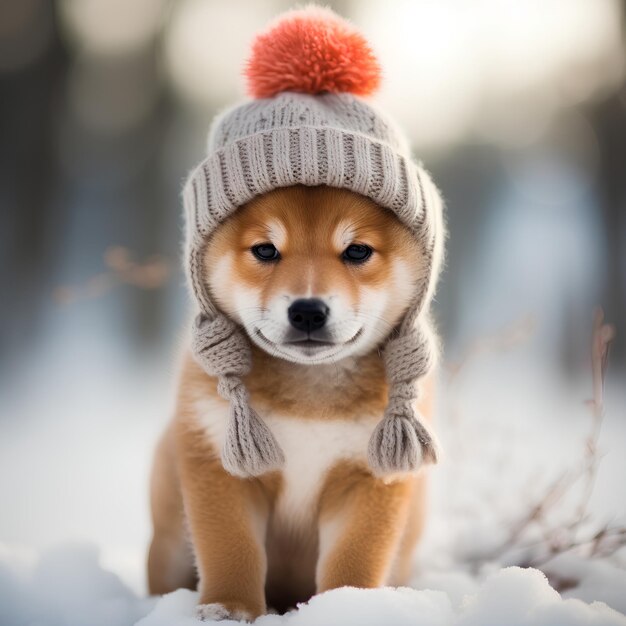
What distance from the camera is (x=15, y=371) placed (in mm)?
5031

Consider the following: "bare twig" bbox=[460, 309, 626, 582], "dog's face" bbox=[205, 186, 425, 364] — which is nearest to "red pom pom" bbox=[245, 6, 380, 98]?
"dog's face" bbox=[205, 186, 425, 364]

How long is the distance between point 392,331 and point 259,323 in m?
0.38

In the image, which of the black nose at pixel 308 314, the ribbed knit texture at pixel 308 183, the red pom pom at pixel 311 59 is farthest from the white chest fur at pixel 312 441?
the red pom pom at pixel 311 59

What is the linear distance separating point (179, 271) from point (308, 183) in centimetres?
232

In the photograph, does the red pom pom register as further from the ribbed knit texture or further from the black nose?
the black nose

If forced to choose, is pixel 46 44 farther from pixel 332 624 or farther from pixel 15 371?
pixel 332 624

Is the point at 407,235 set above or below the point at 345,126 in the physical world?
below

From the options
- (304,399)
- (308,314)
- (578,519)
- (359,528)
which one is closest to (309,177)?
(308,314)

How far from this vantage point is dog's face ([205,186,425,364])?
177 centimetres

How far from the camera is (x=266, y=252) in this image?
191 cm

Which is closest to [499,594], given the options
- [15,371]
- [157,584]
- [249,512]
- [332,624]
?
Result: [332,624]

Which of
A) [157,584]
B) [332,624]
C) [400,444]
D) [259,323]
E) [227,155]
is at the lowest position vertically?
[157,584]

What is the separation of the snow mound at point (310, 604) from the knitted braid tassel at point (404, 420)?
11.6 inches

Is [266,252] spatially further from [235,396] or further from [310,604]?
[310,604]
